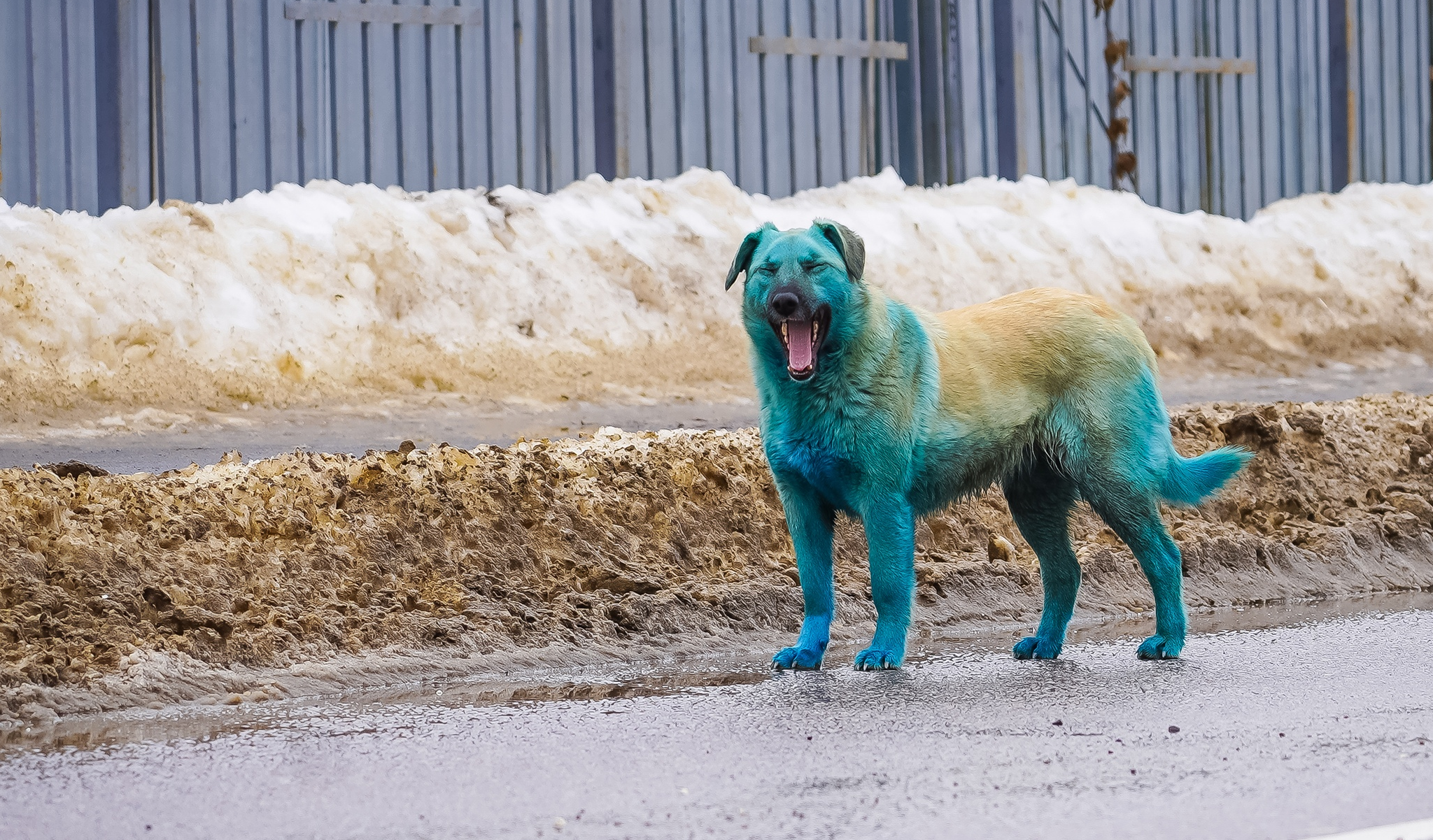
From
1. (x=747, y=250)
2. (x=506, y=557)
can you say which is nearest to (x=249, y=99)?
(x=506, y=557)

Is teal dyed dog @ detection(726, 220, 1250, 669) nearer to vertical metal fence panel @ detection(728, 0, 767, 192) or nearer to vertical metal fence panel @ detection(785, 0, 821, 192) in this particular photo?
vertical metal fence panel @ detection(728, 0, 767, 192)

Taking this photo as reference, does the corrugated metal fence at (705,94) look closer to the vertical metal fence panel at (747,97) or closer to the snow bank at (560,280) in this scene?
the vertical metal fence panel at (747,97)

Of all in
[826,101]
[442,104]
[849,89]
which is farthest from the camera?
[849,89]

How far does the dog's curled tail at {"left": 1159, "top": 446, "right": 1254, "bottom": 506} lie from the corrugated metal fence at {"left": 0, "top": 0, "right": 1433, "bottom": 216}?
8.69m

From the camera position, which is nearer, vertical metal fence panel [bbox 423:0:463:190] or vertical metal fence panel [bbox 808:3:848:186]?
vertical metal fence panel [bbox 423:0:463:190]

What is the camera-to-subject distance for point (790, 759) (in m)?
4.54

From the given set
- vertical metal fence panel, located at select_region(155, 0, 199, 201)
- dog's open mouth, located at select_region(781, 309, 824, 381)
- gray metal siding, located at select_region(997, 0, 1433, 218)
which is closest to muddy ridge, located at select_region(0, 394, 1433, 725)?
dog's open mouth, located at select_region(781, 309, 824, 381)

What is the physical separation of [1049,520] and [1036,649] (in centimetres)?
61

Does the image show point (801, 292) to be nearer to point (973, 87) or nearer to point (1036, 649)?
point (1036, 649)

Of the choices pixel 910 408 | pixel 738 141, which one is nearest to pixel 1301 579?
pixel 910 408

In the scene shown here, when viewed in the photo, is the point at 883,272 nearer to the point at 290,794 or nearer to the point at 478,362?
the point at 478,362

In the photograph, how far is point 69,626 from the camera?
586 centimetres

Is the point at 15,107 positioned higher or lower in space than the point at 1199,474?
higher

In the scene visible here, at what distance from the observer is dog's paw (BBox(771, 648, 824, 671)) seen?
609cm
